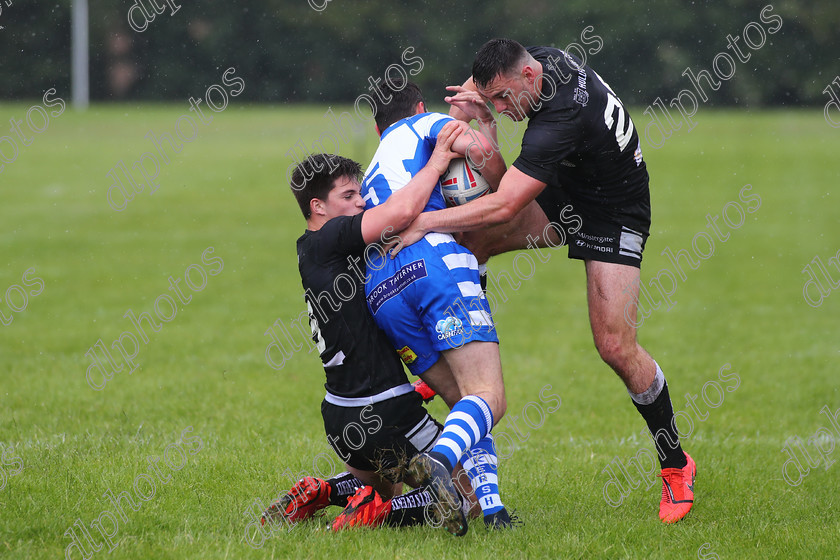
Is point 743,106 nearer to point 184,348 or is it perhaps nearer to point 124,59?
point 124,59

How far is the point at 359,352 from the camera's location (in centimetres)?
459

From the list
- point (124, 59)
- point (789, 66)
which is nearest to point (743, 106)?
point (789, 66)

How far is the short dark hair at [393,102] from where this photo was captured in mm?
5109

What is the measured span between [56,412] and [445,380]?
4.17 metres

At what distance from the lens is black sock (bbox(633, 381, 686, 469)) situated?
5.40 metres

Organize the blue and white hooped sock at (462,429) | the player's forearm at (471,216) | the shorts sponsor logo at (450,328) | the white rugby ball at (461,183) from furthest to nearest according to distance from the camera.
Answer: the white rugby ball at (461,183) → the player's forearm at (471,216) → the shorts sponsor logo at (450,328) → the blue and white hooped sock at (462,429)

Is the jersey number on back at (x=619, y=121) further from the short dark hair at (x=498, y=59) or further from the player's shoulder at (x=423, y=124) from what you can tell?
the player's shoulder at (x=423, y=124)

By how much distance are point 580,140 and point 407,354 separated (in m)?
1.56

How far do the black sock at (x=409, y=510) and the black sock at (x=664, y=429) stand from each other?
5.00ft

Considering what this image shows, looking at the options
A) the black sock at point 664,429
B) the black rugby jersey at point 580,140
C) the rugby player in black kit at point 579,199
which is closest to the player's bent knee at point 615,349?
the rugby player in black kit at point 579,199

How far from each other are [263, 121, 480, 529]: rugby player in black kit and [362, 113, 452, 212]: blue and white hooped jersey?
4.0 inches

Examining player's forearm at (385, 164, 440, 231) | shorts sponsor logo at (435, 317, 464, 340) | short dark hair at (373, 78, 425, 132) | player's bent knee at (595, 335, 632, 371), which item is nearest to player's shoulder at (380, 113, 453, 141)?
short dark hair at (373, 78, 425, 132)

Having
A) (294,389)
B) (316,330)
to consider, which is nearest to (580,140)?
(316,330)

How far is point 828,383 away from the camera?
9297 mm
